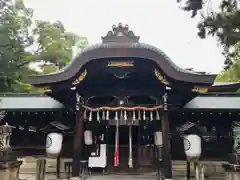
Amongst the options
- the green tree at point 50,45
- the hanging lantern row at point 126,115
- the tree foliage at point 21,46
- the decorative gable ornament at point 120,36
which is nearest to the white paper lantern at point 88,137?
the hanging lantern row at point 126,115

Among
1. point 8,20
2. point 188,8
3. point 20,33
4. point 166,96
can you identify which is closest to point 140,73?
point 166,96

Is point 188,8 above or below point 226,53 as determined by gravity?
above

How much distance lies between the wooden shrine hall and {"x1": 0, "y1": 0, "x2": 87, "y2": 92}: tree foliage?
37.8 ft

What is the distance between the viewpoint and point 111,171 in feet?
30.8

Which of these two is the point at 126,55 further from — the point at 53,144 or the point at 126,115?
the point at 53,144

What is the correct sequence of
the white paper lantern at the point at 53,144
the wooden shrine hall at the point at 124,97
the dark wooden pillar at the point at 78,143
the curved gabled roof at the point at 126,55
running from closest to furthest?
the curved gabled roof at the point at 126,55 → the wooden shrine hall at the point at 124,97 → the dark wooden pillar at the point at 78,143 → the white paper lantern at the point at 53,144

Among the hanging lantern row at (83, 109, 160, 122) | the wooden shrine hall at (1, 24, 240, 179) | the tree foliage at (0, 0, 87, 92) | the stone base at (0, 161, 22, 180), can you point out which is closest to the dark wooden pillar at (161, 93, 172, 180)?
the wooden shrine hall at (1, 24, 240, 179)

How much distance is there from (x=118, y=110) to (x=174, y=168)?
11.3ft

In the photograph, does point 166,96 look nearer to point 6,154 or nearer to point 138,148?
point 138,148

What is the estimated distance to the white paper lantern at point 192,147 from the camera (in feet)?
24.7

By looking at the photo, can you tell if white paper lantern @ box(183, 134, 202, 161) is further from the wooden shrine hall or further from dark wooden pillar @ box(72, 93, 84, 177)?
dark wooden pillar @ box(72, 93, 84, 177)

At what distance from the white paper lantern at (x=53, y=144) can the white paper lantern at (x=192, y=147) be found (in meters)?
3.91

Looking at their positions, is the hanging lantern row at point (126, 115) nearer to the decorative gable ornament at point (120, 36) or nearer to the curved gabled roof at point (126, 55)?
the curved gabled roof at point (126, 55)

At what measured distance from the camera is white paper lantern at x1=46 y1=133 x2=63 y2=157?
312 inches
